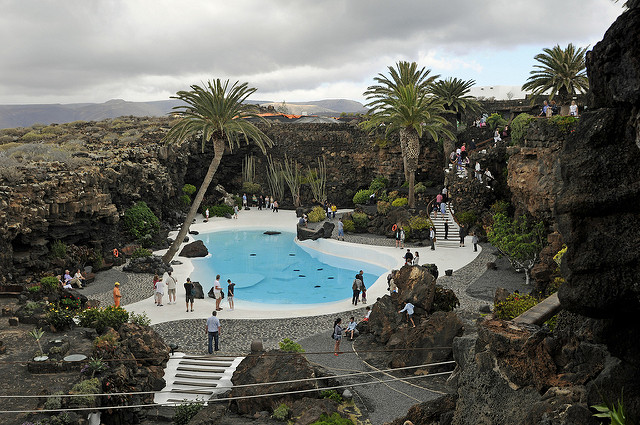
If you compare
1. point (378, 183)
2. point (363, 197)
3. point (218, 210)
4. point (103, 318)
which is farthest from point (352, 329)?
point (218, 210)

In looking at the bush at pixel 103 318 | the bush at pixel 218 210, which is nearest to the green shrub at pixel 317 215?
the bush at pixel 218 210

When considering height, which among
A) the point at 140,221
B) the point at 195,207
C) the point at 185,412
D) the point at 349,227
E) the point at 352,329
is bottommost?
the point at 185,412

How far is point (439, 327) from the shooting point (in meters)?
14.1

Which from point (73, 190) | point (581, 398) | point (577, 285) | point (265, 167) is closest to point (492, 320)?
point (581, 398)

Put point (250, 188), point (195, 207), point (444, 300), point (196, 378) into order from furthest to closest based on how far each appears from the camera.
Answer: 1. point (250, 188)
2. point (195, 207)
3. point (444, 300)
4. point (196, 378)

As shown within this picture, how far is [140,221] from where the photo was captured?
29734 mm

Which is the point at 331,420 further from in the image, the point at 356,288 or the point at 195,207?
the point at 195,207

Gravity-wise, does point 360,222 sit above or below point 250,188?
below

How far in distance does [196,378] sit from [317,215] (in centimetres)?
2221

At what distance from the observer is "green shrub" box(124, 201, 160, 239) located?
29391 mm

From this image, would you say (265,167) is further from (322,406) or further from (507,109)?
(322,406)

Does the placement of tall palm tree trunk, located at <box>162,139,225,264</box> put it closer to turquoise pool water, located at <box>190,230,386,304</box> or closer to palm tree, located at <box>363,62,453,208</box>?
turquoise pool water, located at <box>190,230,386,304</box>

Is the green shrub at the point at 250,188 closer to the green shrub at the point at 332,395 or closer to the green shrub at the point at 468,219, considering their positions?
the green shrub at the point at 468,219

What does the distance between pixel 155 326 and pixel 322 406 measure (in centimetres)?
880
